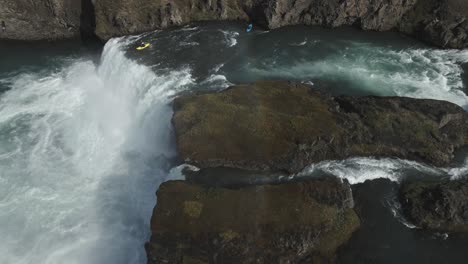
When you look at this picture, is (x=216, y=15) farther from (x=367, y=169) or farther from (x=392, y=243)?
(x=392, y=243)

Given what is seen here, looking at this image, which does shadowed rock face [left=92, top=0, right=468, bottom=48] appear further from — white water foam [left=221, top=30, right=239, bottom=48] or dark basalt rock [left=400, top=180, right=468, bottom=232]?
dark basalt rock [left=400, top=180, right=468, bottom=232]

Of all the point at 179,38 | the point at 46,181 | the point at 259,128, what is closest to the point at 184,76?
the point at 179,38

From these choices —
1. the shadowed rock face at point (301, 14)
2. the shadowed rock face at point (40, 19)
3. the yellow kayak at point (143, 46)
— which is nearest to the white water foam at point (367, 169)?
the shadowed rock face at point (301, 14)

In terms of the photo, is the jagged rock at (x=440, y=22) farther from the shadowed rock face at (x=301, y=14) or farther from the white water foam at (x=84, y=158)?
the white water foam at (x=84, y=158)

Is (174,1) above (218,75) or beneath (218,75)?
above

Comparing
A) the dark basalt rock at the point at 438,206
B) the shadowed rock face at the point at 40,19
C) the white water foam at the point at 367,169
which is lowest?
the dark basalt rock at the point at 438,206

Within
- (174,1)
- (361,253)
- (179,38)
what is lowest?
(361,253)

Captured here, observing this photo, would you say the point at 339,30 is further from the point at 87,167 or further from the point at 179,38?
the point at 87,167
